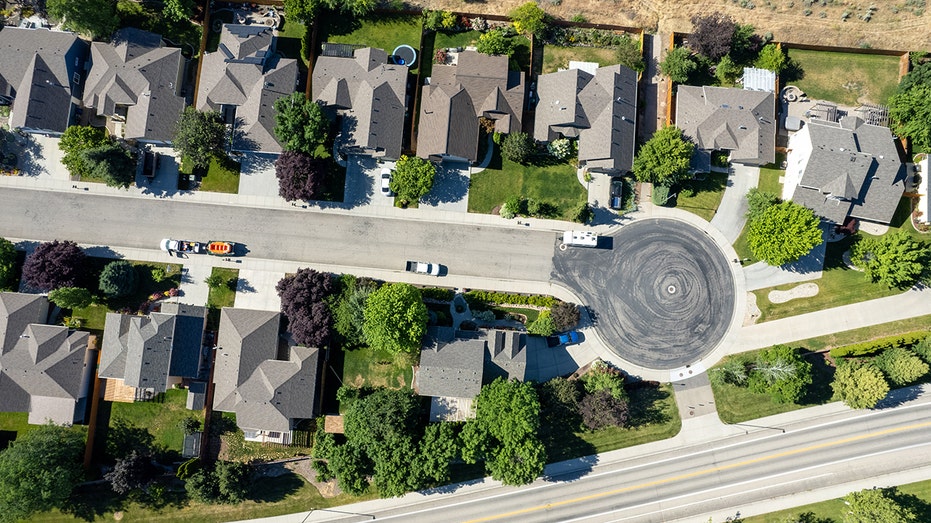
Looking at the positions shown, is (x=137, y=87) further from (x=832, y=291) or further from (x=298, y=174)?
(x=832, y=291)

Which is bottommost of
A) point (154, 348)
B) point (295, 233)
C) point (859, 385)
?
point (154, 348)

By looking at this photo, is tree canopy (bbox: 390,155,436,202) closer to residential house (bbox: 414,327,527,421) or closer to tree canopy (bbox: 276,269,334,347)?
tree canopy (bbox: 276,269,334,347)

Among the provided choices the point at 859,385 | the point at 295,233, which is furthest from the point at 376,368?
the point at 859,385

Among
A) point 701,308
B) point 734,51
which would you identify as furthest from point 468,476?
point 734,51

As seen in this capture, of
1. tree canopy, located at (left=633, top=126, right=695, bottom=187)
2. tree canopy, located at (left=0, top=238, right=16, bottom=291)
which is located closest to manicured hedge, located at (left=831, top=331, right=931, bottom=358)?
tree canopy, located at (left=633, top=126, right=695, bottom=187)

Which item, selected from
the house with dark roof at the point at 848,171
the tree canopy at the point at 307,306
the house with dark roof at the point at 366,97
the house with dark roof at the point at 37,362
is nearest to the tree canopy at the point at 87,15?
the house with dark roof at the point at 366,97

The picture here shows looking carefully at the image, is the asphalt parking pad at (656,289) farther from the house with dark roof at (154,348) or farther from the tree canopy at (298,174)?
the house with dark roof at (154,348)

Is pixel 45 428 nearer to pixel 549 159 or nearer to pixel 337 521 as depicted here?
pixel 337 521
